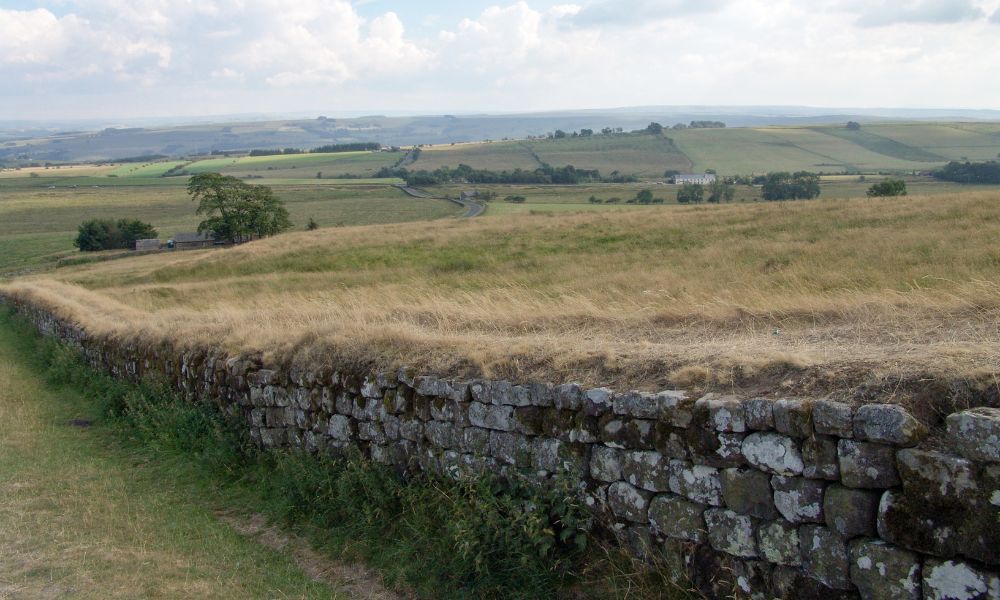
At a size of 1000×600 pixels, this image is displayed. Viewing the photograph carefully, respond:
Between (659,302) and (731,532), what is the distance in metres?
7.00

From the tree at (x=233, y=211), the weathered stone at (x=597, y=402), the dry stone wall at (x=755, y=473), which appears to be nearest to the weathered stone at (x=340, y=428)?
the dry stone wall at (x=755, y=473)

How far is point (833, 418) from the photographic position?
461 cm

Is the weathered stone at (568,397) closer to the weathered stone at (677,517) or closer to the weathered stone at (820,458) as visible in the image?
the weathered stone at (677,517)

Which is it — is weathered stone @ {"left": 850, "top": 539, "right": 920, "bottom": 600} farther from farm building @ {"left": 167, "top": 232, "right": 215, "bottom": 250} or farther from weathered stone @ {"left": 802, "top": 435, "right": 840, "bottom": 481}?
farm building @ {"left": 167, "top": 232, "right": 215, "bottom": 250}

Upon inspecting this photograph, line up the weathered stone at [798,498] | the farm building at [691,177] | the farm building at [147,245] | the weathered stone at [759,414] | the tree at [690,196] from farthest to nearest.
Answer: the farm building at [691,177]
the farm building at [147,245]
the tree at [690,196]
the weathered stone at [759,414]
the weathered stone at [798,498]

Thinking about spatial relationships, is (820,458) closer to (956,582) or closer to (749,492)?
(749,492)

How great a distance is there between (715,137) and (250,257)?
131605mm

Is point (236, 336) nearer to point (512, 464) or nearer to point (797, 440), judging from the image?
point (512, 464)

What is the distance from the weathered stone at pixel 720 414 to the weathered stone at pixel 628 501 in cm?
80

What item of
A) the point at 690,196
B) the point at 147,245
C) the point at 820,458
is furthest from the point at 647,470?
the point at 147,245

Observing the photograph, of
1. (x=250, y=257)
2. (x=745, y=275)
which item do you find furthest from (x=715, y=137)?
(x=745, y=275)

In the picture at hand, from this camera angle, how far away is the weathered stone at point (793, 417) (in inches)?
186

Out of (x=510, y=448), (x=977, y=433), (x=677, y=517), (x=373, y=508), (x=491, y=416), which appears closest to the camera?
(x=977, y=433)

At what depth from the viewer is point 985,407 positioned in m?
4.37
